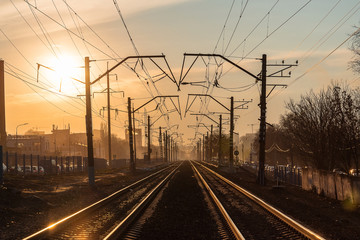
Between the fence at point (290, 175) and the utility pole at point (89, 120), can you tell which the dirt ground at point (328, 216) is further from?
the utility pole at point (89, 120)

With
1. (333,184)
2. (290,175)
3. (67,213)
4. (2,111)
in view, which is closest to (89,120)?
(67,213)

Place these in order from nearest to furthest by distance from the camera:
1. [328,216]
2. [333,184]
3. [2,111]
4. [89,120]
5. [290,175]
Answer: [328,216], [333,184], [89,120], [290,175], [2,111]

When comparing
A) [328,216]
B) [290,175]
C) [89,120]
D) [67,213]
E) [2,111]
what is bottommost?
[290,175]

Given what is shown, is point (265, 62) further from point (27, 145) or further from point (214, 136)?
point (27, 145)

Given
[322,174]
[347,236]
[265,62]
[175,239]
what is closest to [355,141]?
[265,62]

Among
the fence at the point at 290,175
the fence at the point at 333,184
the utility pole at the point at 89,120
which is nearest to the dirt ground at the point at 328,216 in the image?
the fence at the point at 333,184

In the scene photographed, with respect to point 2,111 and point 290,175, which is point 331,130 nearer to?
point 290,175

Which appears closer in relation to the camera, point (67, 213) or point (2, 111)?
point (67, 213)

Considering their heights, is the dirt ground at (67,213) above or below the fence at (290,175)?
above

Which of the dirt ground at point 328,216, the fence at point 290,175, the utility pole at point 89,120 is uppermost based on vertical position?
the utility pole at point 89,120

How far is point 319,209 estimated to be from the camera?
1759 centimetres

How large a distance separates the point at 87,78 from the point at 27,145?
428ft

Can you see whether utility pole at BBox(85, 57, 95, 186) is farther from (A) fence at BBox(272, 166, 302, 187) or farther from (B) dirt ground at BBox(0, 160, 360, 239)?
(A) fence at BBox(272, 166, 302, 187)

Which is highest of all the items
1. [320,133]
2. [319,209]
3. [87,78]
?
[87,78]
